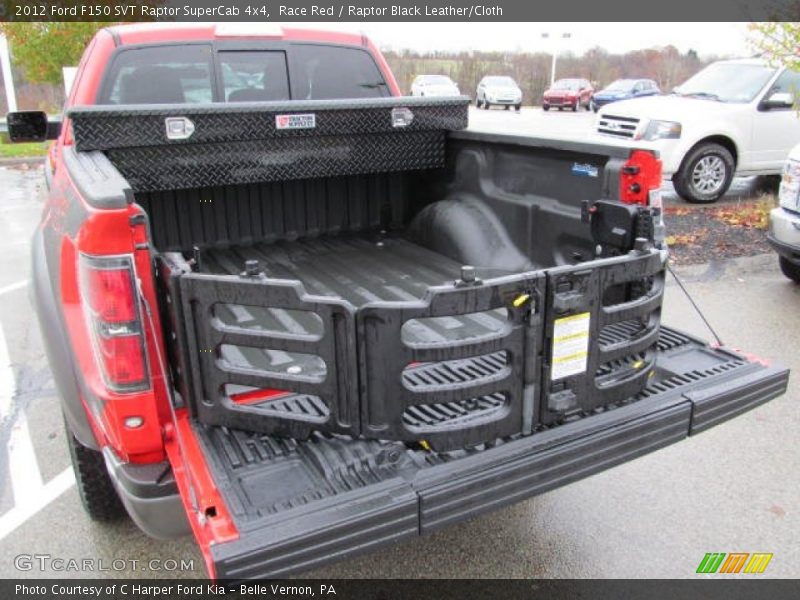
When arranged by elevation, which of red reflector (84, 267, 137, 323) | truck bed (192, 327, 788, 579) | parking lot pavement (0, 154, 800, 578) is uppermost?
red reflector (84, 267, 137, 323)

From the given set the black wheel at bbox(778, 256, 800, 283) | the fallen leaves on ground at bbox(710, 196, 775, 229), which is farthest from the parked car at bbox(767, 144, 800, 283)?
the fallen leaves on ground at bbox(710, 196, 775, 229)

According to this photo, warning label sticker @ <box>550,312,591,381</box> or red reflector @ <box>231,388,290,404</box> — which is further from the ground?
warning label sticker @ <box>550,312,591,381</box>

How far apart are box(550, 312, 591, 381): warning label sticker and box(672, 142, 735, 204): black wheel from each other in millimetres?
8145

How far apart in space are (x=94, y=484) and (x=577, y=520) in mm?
2163

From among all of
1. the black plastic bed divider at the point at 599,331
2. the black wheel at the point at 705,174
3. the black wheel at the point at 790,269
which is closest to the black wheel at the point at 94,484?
the black plastic bed divider at the point at 599,331

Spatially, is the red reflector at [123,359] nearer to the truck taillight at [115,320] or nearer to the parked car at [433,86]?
the truck taillight at [115,320]

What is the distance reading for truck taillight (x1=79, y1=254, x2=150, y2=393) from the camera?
6.33ft

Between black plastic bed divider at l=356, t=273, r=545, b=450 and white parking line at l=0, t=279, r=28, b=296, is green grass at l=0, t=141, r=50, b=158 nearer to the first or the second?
white parking line at l=0, t=279, r=28, b=296

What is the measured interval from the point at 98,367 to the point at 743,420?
3538 mm

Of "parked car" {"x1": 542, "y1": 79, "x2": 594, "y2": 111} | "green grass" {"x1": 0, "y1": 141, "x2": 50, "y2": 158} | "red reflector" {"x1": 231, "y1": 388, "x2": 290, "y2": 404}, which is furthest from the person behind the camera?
"parked car" {"x1": 542, "y1": 79, "x2": 594, "y2": 111}

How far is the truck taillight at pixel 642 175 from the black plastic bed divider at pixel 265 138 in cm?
150

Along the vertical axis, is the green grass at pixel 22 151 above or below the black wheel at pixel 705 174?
below

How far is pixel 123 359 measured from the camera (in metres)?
2.01

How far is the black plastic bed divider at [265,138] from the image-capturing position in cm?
315
